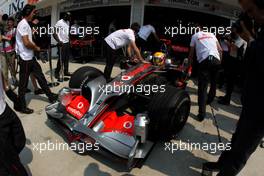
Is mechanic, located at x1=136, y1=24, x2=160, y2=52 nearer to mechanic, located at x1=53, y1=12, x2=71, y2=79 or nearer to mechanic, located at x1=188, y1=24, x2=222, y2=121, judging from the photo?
mechanic, located at x1=53, y1=12, x2=71, y2=79

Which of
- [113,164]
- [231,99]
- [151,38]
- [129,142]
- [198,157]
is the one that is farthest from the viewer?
[151,38]

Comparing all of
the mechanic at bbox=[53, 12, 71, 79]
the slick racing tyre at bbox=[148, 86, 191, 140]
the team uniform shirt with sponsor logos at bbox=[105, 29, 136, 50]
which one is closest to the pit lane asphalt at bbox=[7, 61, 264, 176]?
the slick racing tyre at bbox=[148, 86, 191, 140]

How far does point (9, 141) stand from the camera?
7.93ft

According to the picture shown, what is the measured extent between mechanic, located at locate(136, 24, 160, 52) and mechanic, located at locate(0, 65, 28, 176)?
6121 millimetres

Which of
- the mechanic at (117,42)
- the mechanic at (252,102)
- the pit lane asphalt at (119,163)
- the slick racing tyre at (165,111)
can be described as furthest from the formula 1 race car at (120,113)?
the mechanic at (117,42)

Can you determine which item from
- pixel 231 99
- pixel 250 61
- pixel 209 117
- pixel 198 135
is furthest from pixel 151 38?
pixel 250 61

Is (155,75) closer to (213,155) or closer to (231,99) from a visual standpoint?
(213,155)

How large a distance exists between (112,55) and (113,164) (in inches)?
119

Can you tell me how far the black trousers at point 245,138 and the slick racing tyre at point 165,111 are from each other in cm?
111

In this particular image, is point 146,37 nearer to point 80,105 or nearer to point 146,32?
point 146,32

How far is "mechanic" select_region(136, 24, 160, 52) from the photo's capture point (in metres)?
8.16

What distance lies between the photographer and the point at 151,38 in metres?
8.41

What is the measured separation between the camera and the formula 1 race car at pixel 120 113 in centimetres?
314

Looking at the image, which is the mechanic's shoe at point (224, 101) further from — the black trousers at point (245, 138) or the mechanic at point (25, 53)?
the mechanic at point (25, 53)
